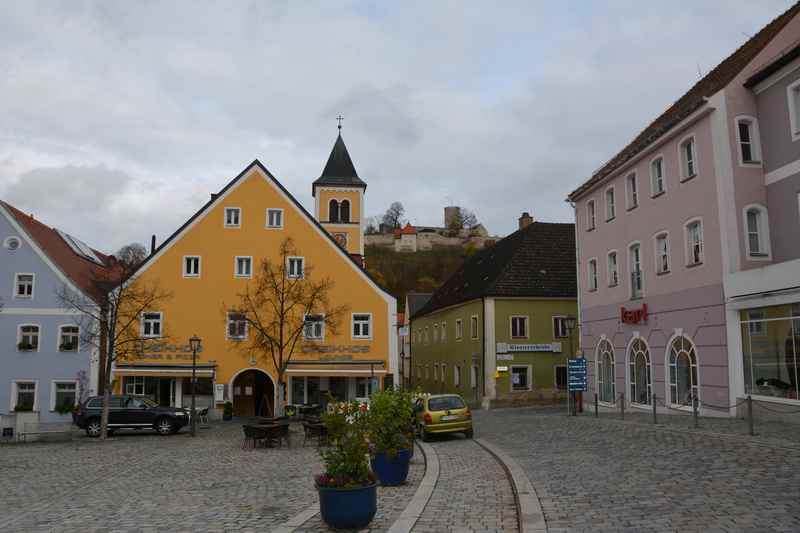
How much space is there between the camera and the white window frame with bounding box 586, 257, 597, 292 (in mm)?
31156

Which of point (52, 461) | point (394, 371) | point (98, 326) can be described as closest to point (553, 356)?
point (394, 371)

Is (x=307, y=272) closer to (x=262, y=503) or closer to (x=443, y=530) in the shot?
(x=262, y=503)

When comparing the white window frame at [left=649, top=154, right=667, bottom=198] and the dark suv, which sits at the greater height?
the white window frame at [left=649, top=154, right=667, bottom=198]

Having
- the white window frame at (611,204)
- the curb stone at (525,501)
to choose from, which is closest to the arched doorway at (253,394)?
the white window frame at (611,204)

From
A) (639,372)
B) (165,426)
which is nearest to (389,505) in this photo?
(639,372)

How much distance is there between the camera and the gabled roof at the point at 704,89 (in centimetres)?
2217

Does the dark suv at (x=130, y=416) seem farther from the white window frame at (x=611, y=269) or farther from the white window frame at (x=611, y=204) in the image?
the white window frame at (x=611, y=204)

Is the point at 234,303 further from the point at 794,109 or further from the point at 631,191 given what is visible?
the point at 794,109

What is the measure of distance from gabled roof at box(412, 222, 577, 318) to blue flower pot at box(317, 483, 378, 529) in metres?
30.2

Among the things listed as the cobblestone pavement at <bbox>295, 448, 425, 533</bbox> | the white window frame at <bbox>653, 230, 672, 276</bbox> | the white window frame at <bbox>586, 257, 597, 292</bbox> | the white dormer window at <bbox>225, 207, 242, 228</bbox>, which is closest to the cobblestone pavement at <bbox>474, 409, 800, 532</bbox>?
the cobblestone pavement at <bbox>295, 448, 425, 533</bbox>

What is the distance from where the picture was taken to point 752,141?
70.3ft

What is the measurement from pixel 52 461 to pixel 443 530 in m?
14.9

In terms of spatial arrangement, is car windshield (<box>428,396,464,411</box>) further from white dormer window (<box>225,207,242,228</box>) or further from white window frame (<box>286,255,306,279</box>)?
white dormer window (<box>225,207,242,228</box>)

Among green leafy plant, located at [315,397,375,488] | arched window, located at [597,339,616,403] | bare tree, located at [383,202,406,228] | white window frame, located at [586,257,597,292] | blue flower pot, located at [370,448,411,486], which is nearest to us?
green leafy plant, located at [315,397,375,488]
